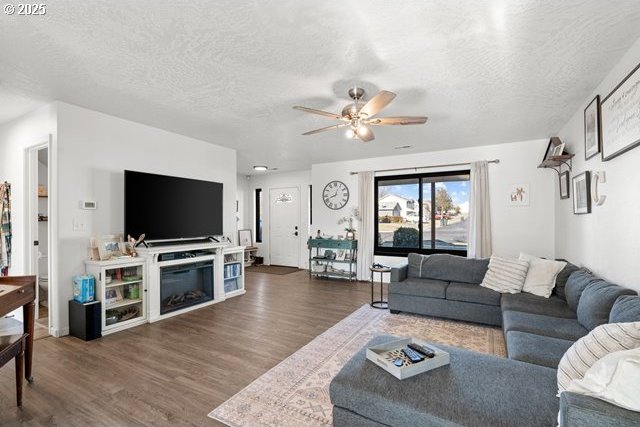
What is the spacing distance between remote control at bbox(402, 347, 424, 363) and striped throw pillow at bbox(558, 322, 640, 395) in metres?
0.62

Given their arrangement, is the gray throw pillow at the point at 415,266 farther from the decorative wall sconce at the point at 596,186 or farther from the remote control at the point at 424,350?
the remote control at the point at 424,350

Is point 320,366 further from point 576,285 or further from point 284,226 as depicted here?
point 284,226

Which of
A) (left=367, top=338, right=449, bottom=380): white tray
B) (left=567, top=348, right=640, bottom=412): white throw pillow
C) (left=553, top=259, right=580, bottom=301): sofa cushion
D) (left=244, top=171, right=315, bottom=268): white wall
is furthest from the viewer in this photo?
(left=244, top=171, right=315, bottom=268): white wall

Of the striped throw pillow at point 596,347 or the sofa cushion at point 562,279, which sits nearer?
the striped throw pillow at point 596,347

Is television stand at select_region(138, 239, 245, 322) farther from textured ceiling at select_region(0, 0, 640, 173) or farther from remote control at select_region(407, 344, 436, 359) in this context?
remote control at select_region(407, 344, 436, 359)

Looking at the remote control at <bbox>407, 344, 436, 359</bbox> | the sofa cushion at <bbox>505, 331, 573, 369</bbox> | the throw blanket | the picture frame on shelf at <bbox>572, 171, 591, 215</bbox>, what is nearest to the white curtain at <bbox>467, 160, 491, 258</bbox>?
the picture frame on shelf at <bbox>572, 171, 591, 215</bbox>

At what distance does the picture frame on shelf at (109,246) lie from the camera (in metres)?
3.44

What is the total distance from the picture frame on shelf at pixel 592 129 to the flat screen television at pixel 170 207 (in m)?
4.57

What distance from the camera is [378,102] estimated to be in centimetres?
246

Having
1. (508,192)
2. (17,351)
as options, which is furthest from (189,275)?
(508,192)

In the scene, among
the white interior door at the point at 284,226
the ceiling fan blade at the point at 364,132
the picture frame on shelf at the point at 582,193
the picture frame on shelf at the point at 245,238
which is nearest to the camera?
the ceiling fan blade at the point at 364,132

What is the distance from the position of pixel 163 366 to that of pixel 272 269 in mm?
4880

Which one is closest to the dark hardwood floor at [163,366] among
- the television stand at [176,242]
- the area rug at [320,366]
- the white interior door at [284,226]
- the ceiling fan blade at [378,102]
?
the area rug at [320,366]

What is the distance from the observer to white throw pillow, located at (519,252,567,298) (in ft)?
10.8
